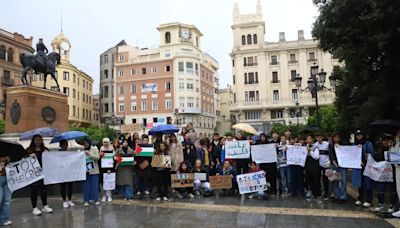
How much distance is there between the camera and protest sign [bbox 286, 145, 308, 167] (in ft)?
35.0

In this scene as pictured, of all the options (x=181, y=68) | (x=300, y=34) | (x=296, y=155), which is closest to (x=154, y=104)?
(x=181, y=68)

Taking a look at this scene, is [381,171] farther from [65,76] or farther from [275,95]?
[65,76]

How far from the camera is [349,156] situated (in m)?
9.77

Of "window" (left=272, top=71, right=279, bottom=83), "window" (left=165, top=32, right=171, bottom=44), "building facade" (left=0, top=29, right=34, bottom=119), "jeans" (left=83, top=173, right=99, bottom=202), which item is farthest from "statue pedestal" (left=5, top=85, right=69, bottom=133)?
"window" (left=165, top=32, right=171, bottom=44)

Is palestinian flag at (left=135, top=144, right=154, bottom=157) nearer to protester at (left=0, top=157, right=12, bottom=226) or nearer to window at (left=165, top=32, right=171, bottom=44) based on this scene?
protester at (left=0, top=157, right=12, bottom=226)

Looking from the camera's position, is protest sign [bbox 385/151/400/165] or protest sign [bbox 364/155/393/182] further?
protest sign [bbox 364/155/393/182]

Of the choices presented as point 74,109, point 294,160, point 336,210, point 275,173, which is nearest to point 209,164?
point 275,173

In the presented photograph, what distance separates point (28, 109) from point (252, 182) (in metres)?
10.7

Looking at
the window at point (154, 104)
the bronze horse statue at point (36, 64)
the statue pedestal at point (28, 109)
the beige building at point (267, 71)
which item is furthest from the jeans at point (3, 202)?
the window at point (154, 104)

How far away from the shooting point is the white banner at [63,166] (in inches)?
379

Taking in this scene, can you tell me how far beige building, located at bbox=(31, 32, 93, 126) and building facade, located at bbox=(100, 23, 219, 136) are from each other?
7389mm

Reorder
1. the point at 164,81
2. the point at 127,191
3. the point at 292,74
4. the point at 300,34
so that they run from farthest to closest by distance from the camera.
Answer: the point at 164,81
the point at 300,34
the point at 292,74
the point at 127,191

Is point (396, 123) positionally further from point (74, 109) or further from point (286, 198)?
point (74, 109)

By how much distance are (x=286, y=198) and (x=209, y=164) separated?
125 inches
